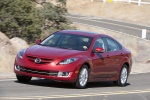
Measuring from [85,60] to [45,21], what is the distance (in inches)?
828

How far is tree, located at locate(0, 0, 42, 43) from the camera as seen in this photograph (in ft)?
94.2

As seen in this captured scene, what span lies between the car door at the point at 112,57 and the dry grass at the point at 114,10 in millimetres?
40716

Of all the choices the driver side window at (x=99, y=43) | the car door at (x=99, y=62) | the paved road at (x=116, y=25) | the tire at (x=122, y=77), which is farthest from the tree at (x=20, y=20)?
the paved road at (x=116, y=25)

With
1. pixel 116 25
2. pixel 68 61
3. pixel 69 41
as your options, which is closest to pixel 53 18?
pixel 116 25

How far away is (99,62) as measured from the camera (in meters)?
15.1

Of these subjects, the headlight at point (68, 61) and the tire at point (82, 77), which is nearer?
the headlight at point (68, 61)

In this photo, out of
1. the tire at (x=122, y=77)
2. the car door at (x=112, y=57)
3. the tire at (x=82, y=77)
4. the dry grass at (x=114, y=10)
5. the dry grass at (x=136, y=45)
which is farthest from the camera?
the dry grass at (x=114, y=10)

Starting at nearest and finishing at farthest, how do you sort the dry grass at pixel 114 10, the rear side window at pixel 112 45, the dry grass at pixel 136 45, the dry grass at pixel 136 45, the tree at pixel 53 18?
1. the rear side window at pixel 112 45
2. the tree at pixel 53 18
3. the dry grass at pixel 136 45
4. the dry grass at pixel 136 45
5. the dry grass at pixel 114 10

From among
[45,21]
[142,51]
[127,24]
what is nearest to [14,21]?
[45,21]

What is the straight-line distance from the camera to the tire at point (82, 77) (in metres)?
14.2

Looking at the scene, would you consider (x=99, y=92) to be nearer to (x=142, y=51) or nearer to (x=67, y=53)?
(x=67, y=53)

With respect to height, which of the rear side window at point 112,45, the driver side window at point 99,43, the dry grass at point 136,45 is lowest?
the dry grass at point 136,45

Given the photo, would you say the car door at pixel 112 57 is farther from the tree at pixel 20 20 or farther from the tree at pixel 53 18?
the tree at pixel 53 18

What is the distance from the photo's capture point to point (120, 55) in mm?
16469
